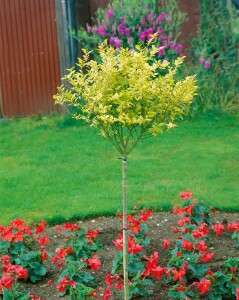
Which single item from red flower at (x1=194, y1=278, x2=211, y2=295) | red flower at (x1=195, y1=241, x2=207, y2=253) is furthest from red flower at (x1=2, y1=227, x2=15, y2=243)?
red flower at (x1=194, y1=278, x2=211, y2=295)

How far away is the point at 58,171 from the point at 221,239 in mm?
3189

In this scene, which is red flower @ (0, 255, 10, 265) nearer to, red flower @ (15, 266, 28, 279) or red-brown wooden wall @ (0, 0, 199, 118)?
red flower @ (15, 266, 28, 279)

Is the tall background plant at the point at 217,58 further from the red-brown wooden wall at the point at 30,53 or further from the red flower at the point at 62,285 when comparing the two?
the red flower at the point at 62,285

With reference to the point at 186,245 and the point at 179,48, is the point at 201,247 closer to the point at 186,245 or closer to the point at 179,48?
the point at 186,245

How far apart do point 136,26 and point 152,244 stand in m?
6.15

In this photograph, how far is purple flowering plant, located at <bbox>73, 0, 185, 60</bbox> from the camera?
36.8 feet

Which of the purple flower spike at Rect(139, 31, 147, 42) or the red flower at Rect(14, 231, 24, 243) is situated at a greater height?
the purple flower spike at Rect(139, 31, 147, 42)

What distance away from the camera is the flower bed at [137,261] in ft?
15.6

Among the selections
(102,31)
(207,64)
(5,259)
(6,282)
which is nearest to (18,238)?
(5,259)

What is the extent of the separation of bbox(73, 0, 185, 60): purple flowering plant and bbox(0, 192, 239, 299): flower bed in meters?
5.58

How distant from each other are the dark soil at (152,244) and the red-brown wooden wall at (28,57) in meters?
5.69

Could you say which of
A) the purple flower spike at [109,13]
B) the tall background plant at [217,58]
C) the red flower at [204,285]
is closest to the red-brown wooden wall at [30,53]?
the tall background plant at [217,58]

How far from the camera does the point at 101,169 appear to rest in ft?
27.9

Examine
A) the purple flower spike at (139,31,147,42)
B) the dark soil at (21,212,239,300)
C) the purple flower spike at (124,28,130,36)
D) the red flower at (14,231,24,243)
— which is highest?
the purple flower spike at (124,28,130,36)
